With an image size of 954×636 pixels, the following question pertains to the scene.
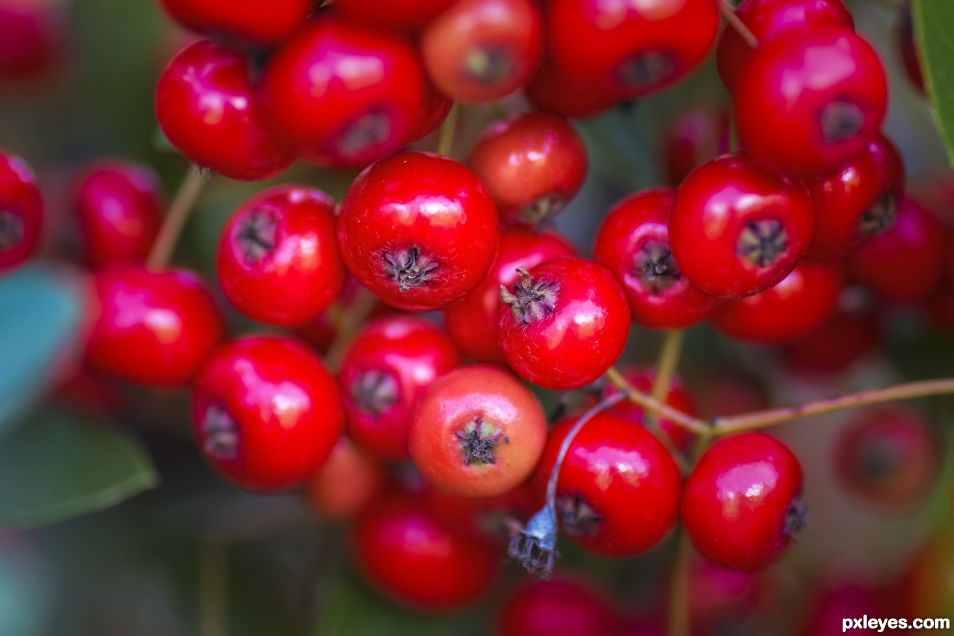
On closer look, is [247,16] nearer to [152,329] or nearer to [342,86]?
[342,86]

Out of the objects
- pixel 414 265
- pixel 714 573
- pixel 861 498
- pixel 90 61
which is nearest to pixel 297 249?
pixel 414 265

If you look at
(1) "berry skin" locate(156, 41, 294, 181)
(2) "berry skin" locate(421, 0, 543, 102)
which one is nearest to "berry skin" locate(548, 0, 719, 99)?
(2) "berry skin" locate(421, 0, 543, 102)

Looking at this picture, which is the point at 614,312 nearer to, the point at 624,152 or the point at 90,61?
the point at 624,152

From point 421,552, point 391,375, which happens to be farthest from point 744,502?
point 421,552

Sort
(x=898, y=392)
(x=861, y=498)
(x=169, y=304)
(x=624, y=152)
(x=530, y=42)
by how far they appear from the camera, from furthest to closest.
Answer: (x=861, y=498) < (x=624, y=152) < (x=169, y=304) < (x=898, y=392) < (x=530, y=42)

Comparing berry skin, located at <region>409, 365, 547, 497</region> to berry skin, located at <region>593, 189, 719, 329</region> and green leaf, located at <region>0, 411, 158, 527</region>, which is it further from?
green leaf, located at <region>0, 411, 158, 527</region>

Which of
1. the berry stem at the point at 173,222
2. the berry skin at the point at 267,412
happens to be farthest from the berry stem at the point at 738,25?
the berry stem at the point at 173,222
